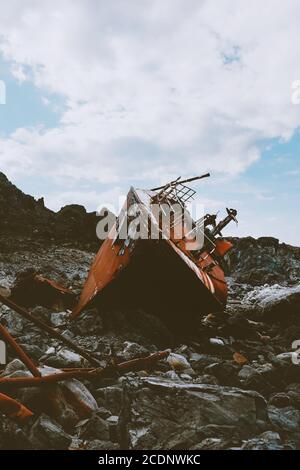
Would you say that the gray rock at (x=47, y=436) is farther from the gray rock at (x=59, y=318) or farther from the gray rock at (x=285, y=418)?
the gray rock at (x=59, y=318)

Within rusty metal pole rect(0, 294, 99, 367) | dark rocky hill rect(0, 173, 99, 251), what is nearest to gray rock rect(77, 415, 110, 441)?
rusty metal pole rect(0, 294, 99, 367)

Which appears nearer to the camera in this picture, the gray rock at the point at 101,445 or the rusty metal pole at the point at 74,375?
the gray rock at the point at 101,445

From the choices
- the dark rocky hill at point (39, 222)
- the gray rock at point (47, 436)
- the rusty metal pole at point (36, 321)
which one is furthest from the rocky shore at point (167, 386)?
the dark rocky hill at point (39, 222)

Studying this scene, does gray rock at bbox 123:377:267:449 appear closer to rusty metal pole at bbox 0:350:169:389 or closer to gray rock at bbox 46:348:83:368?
rusty metal pole at bbox 0:350:169:389

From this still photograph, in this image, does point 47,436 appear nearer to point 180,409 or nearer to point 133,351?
point 180,409

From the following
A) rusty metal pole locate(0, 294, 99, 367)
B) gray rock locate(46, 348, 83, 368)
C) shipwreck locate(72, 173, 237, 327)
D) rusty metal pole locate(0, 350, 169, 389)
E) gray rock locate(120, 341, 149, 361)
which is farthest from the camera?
shipwreck locate(72, 173, 237, 327)

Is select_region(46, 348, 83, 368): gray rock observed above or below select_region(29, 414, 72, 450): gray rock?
above

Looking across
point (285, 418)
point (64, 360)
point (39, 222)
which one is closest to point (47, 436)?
point (64, 360)

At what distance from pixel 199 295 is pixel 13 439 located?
384 cm

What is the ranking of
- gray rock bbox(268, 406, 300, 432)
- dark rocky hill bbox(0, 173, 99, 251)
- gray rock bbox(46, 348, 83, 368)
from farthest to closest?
dark rocky hill bbox(0, 173, 99, 251), gray rock bbox(46, 348, 83, 368), gray rock bbox(268, 406, 300, 432)

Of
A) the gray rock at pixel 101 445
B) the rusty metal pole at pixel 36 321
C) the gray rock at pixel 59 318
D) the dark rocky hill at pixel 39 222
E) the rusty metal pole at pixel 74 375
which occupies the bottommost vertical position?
the gray rock at pixel 101 445

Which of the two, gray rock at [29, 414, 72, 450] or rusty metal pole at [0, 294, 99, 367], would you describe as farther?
rusty metal pole at [0, 294, 99, 367]

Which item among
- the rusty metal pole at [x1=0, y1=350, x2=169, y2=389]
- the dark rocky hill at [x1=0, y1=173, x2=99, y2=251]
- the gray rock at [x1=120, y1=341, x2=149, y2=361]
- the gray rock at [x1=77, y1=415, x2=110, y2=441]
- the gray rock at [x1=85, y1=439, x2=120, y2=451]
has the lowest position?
the gray rock at [x1=85, y1=439, x2=120, y2=451]
